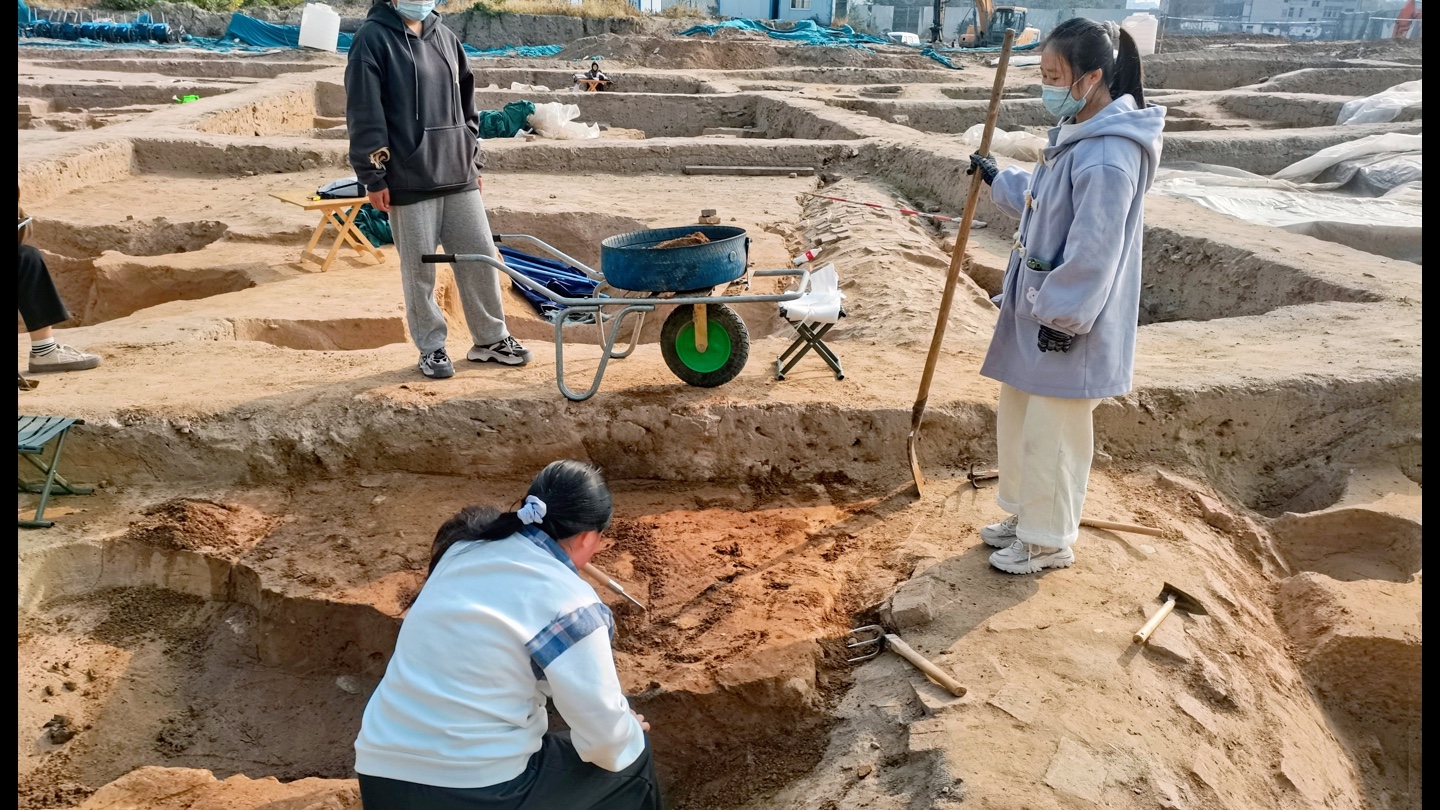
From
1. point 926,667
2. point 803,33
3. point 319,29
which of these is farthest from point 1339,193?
point 803,33

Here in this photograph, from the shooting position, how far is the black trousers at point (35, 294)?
16.3 feet

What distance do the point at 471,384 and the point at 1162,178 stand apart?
7.57 m

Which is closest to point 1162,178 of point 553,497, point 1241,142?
point 1241,142

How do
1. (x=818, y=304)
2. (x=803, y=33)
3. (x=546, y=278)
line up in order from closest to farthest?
(x=818, y=304), (x=546, y=278), (x=803, y=33)

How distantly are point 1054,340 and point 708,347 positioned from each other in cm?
191

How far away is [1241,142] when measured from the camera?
36.8ft

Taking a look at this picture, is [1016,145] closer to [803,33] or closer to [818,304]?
[818,304]

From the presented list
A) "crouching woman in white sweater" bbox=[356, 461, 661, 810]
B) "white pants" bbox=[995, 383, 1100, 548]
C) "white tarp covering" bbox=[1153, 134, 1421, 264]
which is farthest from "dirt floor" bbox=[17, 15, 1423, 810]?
"crouching woman in white sweater" bbox=[356, 461, 661, 810]

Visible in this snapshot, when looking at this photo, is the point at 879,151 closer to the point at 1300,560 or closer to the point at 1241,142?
the point at 1241,142

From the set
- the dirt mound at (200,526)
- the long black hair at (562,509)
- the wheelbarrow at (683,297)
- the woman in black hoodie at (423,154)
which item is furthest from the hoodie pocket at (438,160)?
the long black hair at (562,509)

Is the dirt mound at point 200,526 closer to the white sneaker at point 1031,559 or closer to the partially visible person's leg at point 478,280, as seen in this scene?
the partially visible person's leg at point 478,280

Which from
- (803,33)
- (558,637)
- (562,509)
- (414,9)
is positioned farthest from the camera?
(803,33)

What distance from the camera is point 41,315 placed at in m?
5.02
